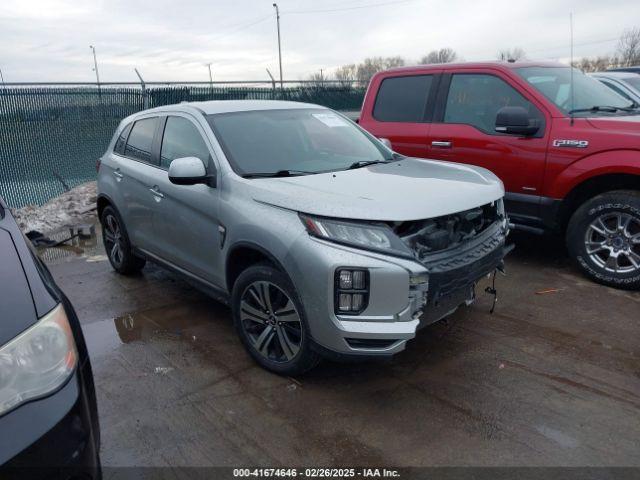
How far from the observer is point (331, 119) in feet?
14.9

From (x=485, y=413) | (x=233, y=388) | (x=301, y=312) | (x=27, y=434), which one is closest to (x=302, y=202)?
(x=301, y=312)

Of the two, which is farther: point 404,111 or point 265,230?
point 404,111

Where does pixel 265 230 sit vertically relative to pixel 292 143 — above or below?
below

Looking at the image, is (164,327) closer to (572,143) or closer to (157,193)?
(157,193)

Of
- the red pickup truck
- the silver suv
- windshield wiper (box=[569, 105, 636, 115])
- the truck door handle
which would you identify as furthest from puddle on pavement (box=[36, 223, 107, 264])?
windshield wiper (box=[569, 105, 636, 115])

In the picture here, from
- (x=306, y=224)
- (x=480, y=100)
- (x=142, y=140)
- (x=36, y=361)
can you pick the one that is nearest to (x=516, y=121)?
(x=480, y=100)

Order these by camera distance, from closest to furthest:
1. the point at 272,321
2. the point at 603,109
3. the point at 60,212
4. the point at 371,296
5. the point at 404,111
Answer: the point at 371,296
the point at 272,321
the point at 603,109
the point at 404,111
the point at 60,212

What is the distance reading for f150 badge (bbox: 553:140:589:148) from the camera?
15.1 feet

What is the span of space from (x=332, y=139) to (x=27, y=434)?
126 inches

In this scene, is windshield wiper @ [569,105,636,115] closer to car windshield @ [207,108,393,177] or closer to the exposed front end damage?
car windshield @ [207,108,393,177]

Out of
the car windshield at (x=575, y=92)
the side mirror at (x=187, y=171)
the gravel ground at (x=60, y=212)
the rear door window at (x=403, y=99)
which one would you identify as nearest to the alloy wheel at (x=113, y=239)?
the side mirror at (x=187, y=171)

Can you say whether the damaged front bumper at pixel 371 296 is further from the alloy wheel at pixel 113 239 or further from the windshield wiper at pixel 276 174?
the alloy wheel at pixel 113 239

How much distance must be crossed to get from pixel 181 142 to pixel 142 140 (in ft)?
2.75

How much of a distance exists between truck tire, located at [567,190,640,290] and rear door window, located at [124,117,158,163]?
3930 millimetres
